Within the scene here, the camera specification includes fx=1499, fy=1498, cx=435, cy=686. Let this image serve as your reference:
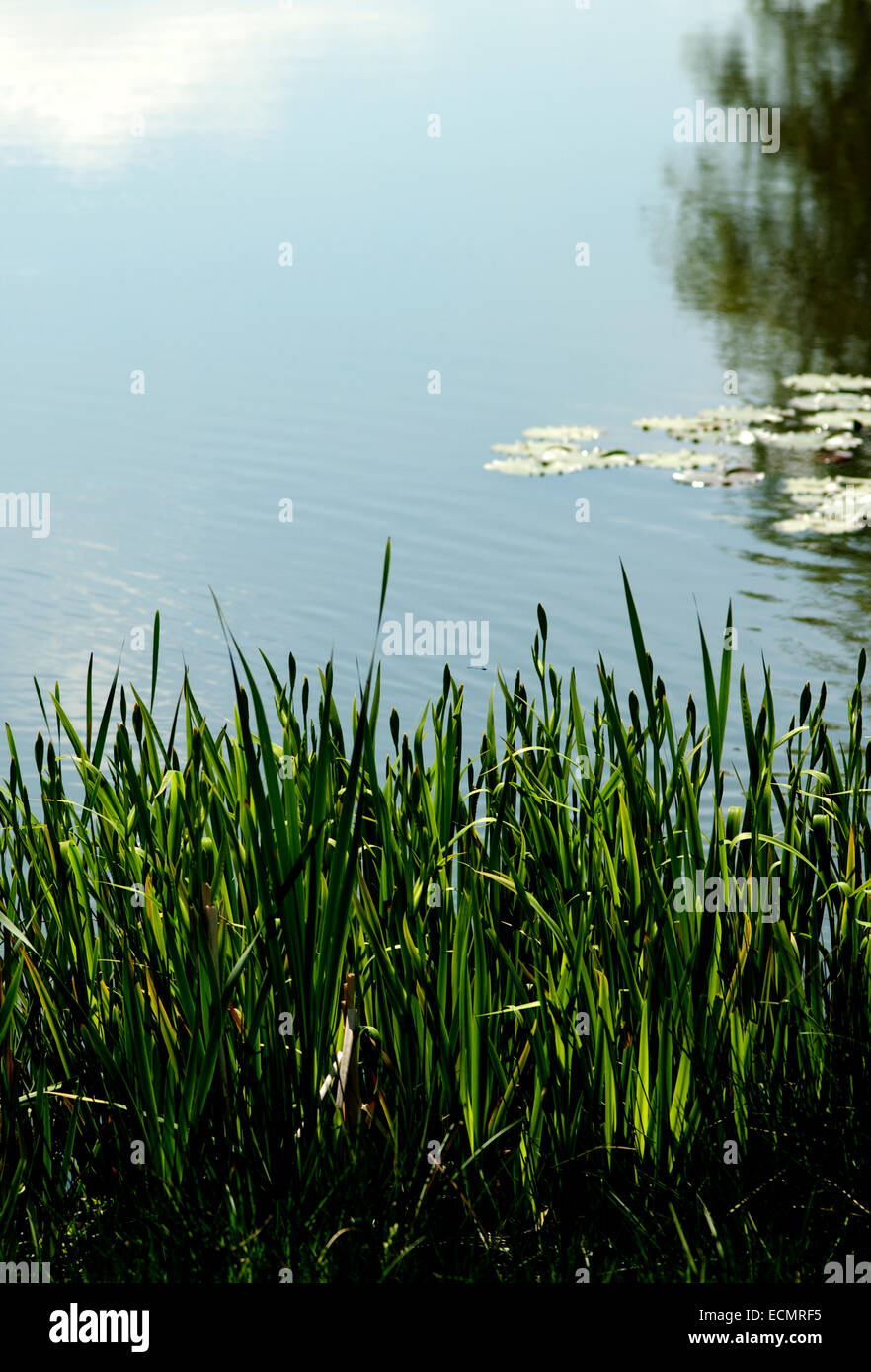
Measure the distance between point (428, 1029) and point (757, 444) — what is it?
289 inches

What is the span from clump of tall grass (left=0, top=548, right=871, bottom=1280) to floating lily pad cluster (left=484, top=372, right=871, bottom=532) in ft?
17.8

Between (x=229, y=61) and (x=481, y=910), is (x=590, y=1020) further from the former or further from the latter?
(x=229, y=61)

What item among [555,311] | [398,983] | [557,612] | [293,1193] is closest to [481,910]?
[398,983]

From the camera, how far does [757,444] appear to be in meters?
9.30

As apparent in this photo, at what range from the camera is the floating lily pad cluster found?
322 inches

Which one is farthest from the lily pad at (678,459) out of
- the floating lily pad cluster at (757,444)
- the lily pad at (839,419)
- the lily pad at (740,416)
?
the lily pad at (839,419)

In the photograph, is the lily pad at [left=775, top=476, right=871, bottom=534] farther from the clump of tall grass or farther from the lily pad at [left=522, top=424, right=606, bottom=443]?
the clump of tall grass

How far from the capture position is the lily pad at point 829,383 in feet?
32.5

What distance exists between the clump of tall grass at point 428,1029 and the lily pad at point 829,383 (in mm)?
7593

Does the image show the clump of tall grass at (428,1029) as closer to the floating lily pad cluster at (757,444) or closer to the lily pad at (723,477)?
the floating lily pad cluster at (757,444)

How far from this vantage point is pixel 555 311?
1154cm

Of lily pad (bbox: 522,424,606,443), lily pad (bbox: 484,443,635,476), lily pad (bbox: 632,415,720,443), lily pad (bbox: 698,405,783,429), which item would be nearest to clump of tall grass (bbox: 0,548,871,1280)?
lily pad (bbox: 484,443,635,476)

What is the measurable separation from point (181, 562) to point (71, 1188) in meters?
4.97

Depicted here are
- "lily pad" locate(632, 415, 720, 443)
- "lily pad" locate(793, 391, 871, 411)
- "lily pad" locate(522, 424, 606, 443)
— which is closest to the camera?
"lily pad" locate(522, 424, 606, 443)
